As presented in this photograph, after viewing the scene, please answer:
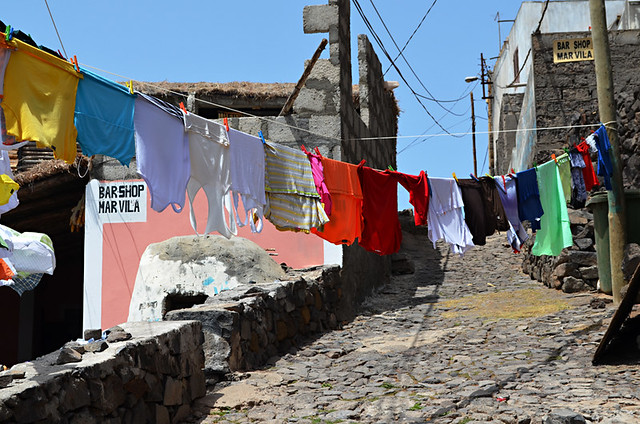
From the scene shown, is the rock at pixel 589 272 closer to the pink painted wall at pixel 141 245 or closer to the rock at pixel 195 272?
the pink painted wall at pixel 141 245

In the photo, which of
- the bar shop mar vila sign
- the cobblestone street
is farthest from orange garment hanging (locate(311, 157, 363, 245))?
the bar shop mar vila sign

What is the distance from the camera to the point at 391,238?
8289 millimetres

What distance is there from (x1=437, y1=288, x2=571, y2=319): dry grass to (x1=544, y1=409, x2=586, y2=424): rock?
4765 mm

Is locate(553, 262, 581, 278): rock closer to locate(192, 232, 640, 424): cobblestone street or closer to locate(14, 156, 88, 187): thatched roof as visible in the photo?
locate(192, 232, 640, 424): cobblestone street

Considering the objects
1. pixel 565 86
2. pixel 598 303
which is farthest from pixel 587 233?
pixel 565 86

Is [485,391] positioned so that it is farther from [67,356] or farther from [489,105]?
[489,105]

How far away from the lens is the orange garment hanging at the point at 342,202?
7.84 meters

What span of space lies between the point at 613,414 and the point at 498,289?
751 cm

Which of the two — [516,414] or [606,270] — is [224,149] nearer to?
[516,414]

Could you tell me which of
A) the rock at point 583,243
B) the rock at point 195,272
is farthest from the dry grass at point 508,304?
the rock at point 195,272

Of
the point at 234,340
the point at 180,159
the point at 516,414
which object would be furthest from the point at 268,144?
the point at 516,414

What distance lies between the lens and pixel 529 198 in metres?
8.88

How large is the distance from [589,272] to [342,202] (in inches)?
204

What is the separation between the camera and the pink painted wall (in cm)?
1081
